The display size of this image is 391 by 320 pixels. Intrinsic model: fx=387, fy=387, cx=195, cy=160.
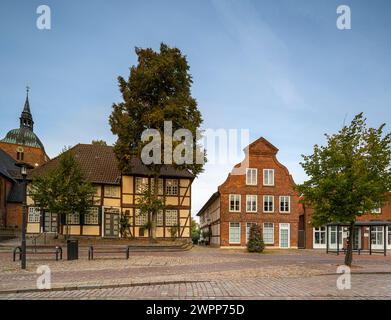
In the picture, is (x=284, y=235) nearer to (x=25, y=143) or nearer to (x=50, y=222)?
(x=50, y=222)

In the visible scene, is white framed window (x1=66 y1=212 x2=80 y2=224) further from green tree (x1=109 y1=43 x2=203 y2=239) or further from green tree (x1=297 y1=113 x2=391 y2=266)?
green tree (x1=297 y1=113 x2=391 y2=266)

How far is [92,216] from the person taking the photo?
34844 millimetres

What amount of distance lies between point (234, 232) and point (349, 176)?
64.2 ft

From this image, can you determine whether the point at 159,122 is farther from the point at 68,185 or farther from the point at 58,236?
the point at 58,236

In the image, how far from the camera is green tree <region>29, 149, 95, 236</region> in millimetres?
30062

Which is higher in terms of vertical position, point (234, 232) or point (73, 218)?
point (73, 218)

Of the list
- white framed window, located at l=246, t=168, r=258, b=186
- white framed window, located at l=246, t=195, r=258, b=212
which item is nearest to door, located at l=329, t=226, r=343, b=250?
white framed window, located at l=246, t=195, r=258, b=212

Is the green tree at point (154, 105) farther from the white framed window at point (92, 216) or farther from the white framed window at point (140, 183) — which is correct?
the white framed window at point (92, 216)

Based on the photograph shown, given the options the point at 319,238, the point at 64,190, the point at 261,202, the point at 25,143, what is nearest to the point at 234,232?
the point at 261,202

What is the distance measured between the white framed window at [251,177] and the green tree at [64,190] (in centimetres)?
1433

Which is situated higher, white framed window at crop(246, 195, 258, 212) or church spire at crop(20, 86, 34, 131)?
church spire at crop(20, 86, 34, 131)

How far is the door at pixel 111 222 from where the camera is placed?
35.2 meters

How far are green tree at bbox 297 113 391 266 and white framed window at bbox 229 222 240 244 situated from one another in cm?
1773

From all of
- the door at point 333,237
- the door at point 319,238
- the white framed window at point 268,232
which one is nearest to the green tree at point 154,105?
the white framed window at point 268,232
